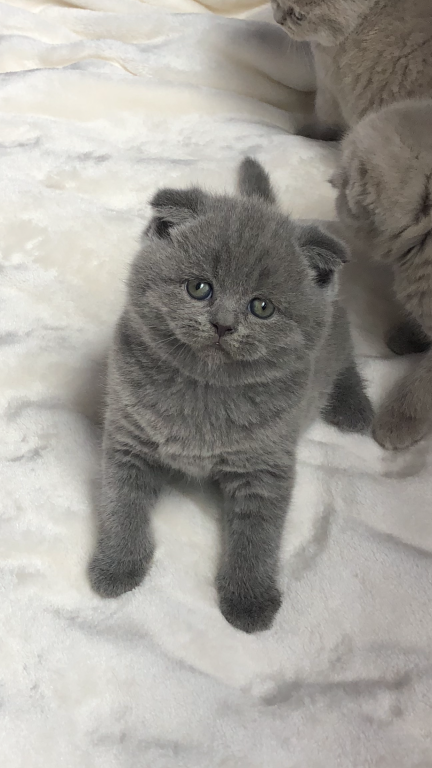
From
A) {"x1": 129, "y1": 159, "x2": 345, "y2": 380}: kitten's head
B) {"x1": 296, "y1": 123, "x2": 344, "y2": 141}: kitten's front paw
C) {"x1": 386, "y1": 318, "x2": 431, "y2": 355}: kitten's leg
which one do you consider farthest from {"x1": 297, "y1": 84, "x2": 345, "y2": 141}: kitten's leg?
{"x1": 129, "y1": 159, "x2": 345, "y2": 380}: kitten's head

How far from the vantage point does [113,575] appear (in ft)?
2.66

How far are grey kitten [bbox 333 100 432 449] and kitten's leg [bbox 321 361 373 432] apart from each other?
3cm

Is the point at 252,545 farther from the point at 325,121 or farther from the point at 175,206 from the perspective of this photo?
the point at 325,121

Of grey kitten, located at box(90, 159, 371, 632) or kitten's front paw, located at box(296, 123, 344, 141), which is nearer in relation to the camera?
grey kitten, located at box(90, 159, 371, 632)

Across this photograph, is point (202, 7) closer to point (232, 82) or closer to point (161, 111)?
point (232, 82)

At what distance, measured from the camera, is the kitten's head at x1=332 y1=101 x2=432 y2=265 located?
0.96 metres

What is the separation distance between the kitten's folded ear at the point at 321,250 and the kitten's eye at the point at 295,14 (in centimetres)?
84

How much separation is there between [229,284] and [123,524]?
14.4 inches

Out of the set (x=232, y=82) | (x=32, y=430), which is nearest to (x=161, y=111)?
(x=232, y=82)

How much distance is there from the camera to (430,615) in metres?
0.81

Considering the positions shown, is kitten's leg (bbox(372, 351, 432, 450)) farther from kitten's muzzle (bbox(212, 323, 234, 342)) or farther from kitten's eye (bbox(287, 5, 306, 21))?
kitten's eye (bbox(287, 5, 306, 21))

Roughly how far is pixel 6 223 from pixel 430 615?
104cm

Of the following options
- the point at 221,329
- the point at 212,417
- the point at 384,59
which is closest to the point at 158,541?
the point at 212,417

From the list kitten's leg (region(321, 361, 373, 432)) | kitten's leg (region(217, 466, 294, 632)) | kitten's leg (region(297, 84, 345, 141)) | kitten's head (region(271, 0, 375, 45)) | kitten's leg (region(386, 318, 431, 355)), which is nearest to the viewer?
kitten's leg (region(217, 466, 294, 632))
